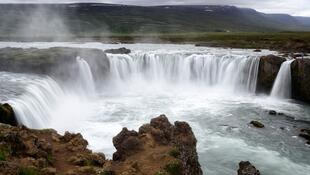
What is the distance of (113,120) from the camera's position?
29203 millimetres

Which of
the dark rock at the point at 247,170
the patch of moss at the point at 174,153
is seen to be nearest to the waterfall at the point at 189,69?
the dark rock at the point at 247,170

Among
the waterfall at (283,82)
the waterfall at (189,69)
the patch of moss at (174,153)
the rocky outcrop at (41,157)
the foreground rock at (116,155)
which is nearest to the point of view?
the rocky outcrop at (41,157)

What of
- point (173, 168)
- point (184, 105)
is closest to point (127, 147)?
point (173, 168)

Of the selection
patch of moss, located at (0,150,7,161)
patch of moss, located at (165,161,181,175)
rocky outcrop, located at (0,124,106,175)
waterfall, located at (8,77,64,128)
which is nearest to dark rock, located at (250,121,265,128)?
waterfall, located at (8,77,64,128)

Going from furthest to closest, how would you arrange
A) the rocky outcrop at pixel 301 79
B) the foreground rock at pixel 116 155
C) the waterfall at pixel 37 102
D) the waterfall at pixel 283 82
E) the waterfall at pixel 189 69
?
1. the waterfall at pixel 189 69
2. the waterfall at pixel 283 82
3. the rocky outcrop at pixel 301 79
4. the waterfall at pixel 37 102
5. the foreground rock at pixel 116 155

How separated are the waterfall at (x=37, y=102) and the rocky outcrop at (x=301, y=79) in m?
23.0

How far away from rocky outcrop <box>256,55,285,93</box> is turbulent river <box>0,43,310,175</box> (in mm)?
918

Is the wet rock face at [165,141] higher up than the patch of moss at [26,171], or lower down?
higher up

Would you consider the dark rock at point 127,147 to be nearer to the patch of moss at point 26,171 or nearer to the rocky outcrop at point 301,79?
the patch of moss at point 26,171

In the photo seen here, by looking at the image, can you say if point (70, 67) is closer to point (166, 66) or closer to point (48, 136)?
point (166, 66)

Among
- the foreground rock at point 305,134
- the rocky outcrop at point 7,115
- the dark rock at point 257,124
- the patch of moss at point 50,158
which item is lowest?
the patch of moss at point 50,158

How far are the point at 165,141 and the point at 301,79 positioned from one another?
26160 millimetres

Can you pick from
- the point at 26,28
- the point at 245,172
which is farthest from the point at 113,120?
the point at 26,28

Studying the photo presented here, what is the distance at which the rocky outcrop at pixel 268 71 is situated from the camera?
3944cm
